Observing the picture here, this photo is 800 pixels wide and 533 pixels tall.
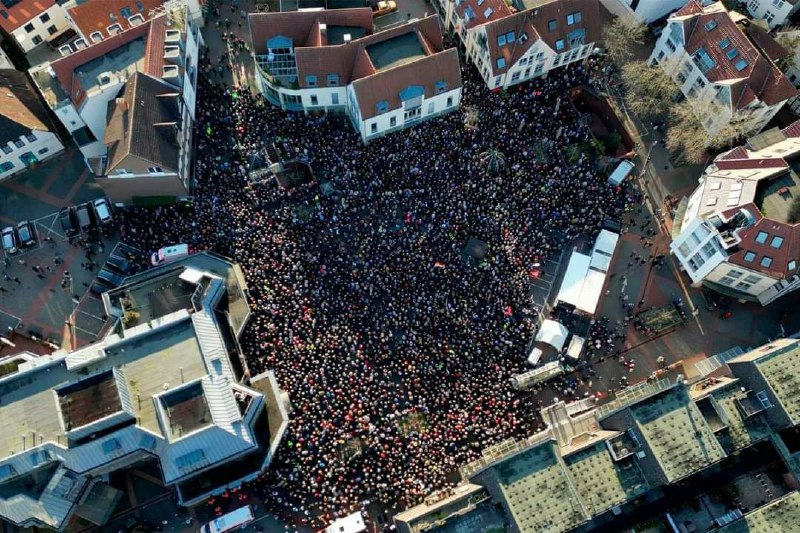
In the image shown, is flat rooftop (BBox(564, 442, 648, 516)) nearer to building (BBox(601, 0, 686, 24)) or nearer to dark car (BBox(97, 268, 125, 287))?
dark car (BBox(97, 268, 125, 287))

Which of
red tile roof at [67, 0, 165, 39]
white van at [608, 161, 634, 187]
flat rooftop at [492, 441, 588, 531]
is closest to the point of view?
flat rooftop at [492, 441, 588, 531]

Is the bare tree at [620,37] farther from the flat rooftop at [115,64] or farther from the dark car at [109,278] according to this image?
the dark car at [109,278]

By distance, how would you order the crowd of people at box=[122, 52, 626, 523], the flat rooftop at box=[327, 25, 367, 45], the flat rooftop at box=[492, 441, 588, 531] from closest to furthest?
the flat rooftop at box=[492, 441, 588, 531] → the crowd of people at box=[122, 52, 626, 523] → the flat rooftop at box=[327, 25, 367, 45]

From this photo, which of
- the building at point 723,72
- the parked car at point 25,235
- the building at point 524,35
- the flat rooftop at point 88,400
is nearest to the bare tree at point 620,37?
the building at point 524,35

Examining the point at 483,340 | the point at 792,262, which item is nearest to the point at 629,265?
the point at 792,262

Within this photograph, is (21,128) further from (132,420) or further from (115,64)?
(132,420)

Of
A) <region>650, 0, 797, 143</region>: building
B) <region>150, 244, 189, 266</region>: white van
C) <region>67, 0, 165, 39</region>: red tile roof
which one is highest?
<region>67, 0, 165, 39</region>: red tile roof

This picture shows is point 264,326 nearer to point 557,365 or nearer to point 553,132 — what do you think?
point 557,365

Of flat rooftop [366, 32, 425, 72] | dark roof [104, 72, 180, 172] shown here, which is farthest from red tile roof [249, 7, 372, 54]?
dark roof [104, 72, 180, 172]
